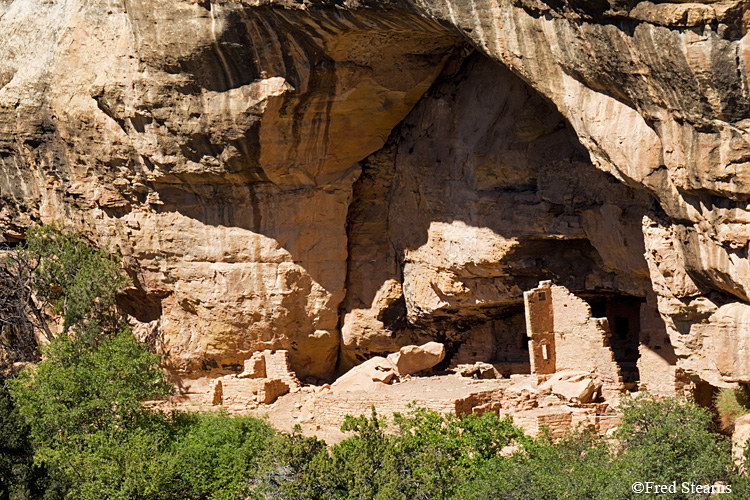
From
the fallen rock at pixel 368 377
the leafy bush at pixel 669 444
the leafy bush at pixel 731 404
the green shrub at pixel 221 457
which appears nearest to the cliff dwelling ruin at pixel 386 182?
the leafy bush at pixel 731 404

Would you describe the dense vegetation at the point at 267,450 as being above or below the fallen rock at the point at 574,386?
below

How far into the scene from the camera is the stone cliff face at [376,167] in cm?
1568

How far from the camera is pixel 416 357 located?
22.4m

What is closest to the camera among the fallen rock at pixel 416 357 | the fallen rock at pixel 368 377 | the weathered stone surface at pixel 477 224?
the weathered stone surface at pixel 477 224

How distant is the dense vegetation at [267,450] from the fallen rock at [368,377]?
178cm

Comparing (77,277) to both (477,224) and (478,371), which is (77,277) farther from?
(478,371)

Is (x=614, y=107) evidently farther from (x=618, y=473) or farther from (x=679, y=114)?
(x=618, y=473)

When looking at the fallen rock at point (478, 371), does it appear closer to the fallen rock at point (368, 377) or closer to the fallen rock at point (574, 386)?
the fallen rock at point (368, 377)

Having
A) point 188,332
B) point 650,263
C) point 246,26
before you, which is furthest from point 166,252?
point 650,263

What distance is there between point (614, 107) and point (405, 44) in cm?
512

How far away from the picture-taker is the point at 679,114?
14906 millimetres

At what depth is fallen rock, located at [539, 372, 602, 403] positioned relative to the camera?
1861cm

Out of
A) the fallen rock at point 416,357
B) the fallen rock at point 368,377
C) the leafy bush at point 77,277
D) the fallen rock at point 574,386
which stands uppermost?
the leafy bush at point 77,277

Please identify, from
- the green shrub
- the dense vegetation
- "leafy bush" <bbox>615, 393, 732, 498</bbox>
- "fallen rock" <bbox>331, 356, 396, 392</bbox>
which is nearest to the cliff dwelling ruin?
"leafy bush" <bbox>615, 393, 732, 498</bbox>
